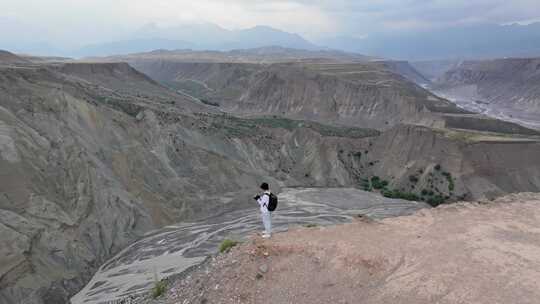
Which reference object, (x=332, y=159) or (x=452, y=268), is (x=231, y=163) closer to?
(x=332, y=159)

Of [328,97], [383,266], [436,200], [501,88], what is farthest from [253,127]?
[501,88]

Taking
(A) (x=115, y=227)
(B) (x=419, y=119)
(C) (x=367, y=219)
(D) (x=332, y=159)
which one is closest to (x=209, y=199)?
(A) (x=115, y=227)

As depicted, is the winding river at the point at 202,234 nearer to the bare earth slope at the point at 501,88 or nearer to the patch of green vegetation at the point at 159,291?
the patch of green vegetation at the point at 159,291

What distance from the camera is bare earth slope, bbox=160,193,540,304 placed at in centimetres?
1036

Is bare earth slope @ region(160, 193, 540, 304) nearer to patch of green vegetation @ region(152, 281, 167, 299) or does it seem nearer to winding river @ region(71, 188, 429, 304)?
patch of green vegetation @ region(152, 281, 167, 299)

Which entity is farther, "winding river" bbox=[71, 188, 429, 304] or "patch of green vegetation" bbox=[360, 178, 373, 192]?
"patch of green vegetation" bbox=[360, 178, 373, 192]

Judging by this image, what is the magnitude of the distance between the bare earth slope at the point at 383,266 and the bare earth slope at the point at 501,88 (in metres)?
91.3

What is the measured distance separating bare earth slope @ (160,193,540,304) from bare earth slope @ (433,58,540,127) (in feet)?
299

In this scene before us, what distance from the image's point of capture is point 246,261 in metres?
12.4

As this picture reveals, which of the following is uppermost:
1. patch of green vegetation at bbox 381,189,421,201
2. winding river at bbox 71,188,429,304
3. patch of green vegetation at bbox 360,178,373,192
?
winding river at bbox 71,188,429,304

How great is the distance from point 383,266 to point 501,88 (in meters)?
138

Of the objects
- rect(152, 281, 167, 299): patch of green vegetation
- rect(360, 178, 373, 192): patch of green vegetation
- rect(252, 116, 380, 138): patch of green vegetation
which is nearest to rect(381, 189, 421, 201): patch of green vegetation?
rect(360, 178, 373, 192): patch of green vegetation

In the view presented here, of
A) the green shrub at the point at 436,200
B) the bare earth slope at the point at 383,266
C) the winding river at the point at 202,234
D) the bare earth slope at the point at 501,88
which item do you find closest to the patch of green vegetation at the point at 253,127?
the winding river at the point at 202,234

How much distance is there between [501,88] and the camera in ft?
445
